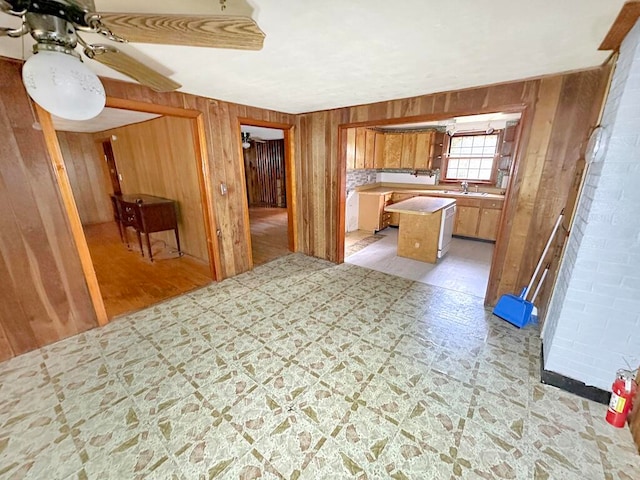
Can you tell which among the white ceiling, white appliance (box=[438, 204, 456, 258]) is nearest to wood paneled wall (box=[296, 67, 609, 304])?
the white ceiling

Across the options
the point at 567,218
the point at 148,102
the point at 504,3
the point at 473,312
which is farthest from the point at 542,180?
the point at 148,102

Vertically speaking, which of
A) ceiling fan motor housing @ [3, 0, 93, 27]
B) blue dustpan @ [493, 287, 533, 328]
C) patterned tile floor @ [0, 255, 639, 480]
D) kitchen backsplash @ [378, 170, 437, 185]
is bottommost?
patterned tile floor @ [0, 255, 639, 480]

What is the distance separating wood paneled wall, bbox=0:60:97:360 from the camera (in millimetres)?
1833

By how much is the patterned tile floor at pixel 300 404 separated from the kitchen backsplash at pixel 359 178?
3.54 metres

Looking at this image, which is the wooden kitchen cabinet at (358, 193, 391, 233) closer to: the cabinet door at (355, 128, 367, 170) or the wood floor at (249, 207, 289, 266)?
the cabinet door at (355, 128, 367, 170)

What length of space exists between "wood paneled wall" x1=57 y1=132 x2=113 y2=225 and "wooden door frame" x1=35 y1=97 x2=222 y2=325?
198 inches

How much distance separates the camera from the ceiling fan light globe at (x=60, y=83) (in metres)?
0.94

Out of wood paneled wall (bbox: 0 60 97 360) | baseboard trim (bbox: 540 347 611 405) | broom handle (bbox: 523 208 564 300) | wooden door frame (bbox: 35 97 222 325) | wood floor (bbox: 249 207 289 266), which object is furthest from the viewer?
wood floor (bbox: 249 207 289 266)

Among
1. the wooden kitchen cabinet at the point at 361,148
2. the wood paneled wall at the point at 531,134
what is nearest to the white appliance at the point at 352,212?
the wooden kitchen cabinet at the point at 361,148

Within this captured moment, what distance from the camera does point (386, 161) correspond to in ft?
19.4

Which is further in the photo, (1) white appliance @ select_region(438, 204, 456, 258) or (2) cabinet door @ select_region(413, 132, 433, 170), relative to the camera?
(2) cabinet door @ select_region(413, 132, 433, 170)

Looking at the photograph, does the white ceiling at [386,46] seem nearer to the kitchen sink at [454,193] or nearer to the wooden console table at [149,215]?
the wooden console table at [149,215]

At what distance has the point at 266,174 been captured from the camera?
8.62m

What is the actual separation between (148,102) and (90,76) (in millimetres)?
1655
